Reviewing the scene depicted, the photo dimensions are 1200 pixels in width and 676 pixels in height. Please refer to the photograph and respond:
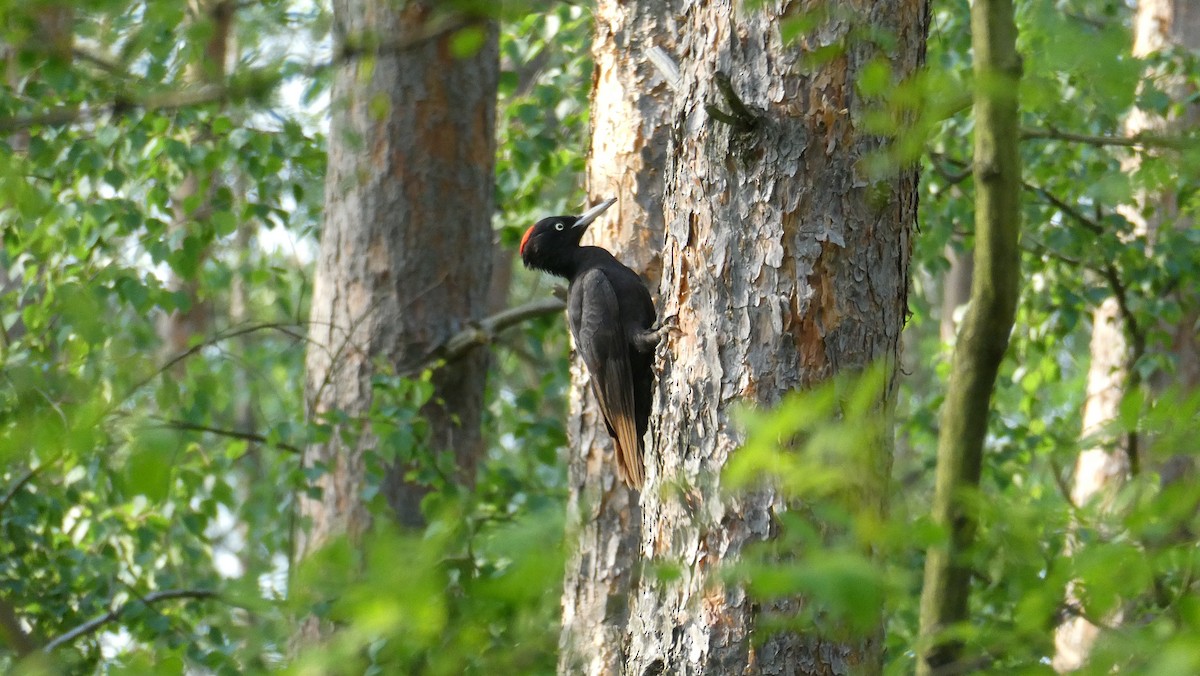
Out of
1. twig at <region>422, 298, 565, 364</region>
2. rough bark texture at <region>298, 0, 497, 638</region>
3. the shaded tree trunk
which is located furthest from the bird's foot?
rough bark texture at <region>298, 0, 497, 638</region>

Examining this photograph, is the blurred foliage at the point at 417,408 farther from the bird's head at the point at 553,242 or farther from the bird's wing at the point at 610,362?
the bird's head at the point at 553,242

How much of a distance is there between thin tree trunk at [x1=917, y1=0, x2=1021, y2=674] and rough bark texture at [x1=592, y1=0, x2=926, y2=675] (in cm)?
47

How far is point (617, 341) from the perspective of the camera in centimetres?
390

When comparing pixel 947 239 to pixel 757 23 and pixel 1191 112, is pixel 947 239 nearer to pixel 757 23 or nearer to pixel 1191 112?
pixel 1191 112

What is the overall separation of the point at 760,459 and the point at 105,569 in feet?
14.0

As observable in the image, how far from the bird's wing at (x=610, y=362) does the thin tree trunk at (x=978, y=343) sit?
163cm

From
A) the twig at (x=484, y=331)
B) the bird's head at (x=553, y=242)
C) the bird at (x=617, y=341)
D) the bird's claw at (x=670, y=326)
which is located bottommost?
the bird's claw at (x=670, y=326)

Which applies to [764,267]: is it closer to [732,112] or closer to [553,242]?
[732,112]

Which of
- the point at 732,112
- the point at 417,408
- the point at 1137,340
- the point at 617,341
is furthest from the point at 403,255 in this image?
the point at 1137,340

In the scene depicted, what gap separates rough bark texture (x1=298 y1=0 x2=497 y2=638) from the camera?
16.9 feet

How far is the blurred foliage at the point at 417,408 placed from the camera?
1454 millimetres

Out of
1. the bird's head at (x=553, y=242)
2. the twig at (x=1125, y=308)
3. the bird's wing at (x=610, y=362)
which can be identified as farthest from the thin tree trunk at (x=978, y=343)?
the twig at (x=1125, y=308)

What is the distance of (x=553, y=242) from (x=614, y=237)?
16.6 inches

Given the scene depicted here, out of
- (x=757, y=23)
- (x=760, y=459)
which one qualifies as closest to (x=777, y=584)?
(x=760, y=459)
